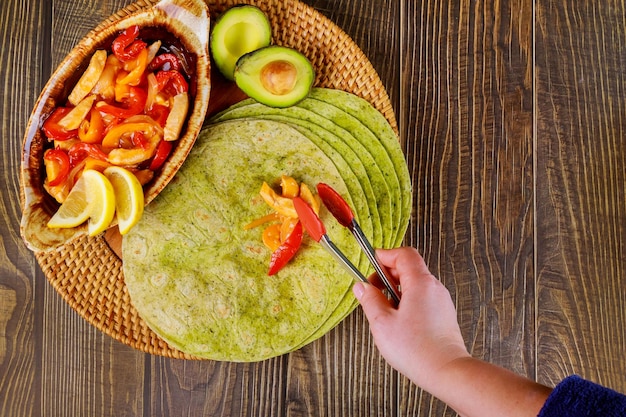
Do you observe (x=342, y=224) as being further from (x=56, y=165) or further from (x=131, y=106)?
(x=56, y=165)

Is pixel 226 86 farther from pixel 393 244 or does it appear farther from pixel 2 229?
pixel 2 229

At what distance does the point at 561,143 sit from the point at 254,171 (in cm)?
124

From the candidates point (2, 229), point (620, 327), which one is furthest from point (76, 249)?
point (620, 327)

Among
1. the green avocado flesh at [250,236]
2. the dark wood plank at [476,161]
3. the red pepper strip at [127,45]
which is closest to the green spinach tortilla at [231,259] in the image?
A: the green avocado flesh at [250,236]

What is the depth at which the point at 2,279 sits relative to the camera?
7.07 ft

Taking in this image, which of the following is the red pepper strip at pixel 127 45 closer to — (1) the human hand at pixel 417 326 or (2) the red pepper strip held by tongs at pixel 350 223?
(2) the red pepper strip held by tongs at pixel 350 223

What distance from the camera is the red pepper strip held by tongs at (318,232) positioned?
5.63 ft

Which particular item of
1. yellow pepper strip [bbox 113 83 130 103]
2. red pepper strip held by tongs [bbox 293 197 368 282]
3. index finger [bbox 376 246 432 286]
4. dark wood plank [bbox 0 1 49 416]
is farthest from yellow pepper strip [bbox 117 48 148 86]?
index finger [bbox 376 246 432 286]

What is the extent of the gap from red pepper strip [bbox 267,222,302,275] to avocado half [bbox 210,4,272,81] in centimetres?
60

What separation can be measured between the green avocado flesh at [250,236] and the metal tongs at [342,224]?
0.33 feet

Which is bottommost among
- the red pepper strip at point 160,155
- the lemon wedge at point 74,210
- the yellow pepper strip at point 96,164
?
the lemon wedge at point 74,210

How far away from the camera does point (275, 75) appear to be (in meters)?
1.92

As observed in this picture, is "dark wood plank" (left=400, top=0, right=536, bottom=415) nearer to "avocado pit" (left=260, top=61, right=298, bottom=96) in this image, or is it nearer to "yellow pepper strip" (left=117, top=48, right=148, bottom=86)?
"avocado pit" (left=260, top=61, right=298, bottom=96)

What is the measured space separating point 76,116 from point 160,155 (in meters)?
0.29
